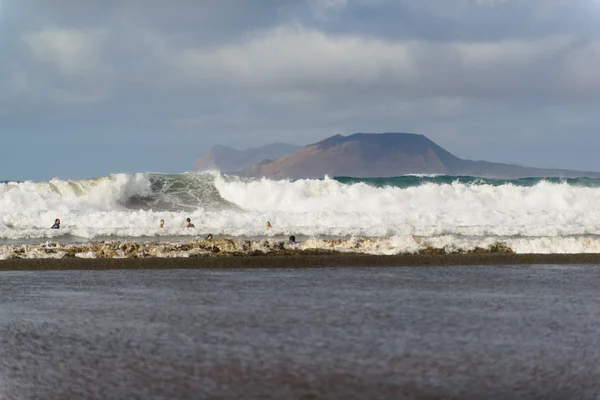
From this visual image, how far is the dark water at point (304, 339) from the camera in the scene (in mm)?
6352

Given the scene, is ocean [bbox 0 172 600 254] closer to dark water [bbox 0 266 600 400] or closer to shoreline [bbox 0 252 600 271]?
shoreline [bbox 0 252 600 271]

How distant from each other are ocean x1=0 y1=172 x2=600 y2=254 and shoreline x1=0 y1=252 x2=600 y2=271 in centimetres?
159

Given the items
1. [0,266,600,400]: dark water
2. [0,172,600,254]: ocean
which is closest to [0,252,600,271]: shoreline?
[0,172,600,254]: ocean

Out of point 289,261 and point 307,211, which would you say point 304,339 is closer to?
point 289,261

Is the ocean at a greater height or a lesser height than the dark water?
greater

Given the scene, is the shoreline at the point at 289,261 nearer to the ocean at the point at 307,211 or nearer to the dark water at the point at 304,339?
the ocean at the point at 307,211

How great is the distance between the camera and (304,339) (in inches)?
324

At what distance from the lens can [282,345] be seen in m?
7.94

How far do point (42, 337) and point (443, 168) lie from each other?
159m

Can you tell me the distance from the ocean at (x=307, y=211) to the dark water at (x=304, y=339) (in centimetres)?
719

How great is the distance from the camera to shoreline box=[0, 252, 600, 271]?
1703 centimetres

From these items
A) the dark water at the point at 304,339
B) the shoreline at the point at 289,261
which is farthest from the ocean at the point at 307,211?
the dark water at the point at 304,339

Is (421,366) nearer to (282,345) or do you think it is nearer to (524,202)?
(282,345)

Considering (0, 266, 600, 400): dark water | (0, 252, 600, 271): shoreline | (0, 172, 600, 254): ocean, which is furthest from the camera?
(0, 172, 600, 254): ocean
